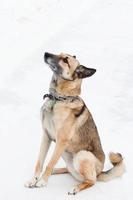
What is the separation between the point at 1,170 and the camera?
5.49 m

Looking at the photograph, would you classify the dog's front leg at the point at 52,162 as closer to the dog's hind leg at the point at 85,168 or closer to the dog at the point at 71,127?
the dog at the point at 71,127

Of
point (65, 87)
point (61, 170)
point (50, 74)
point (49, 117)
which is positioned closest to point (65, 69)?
point (65, 87)

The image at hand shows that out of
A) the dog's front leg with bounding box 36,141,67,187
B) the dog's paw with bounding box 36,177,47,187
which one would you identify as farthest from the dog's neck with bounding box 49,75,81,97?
the dog's paw with bounding box 36,177,47,187

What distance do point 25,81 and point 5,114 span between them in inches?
60.3

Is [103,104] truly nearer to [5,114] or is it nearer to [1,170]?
[5,114]

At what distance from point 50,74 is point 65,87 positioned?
12.3ft

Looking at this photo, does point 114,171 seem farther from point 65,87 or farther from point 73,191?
point 65,87

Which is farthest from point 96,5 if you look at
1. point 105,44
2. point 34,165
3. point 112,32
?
point 34,165

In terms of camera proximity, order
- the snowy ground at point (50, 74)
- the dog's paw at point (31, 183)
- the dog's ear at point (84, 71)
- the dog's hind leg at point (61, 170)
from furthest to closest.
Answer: the dog's hind leg at point (61, 170), the snowy ground at point (50, 74), the dog's paw at point (31, 183), the dog's ear at point (84, 71)

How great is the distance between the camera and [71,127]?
510 centimetres

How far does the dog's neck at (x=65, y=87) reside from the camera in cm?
509

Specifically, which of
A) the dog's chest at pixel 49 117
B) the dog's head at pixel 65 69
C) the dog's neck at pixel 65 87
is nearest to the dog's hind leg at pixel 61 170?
Answer: the dog's chest at pixel 49 117

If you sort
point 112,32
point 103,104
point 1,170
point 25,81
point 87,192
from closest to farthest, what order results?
point 87,192, point 1,170, point 103,104, point 25,81, point 112,32

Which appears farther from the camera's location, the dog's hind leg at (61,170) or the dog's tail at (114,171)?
the dog's hind leg at (61,170)
